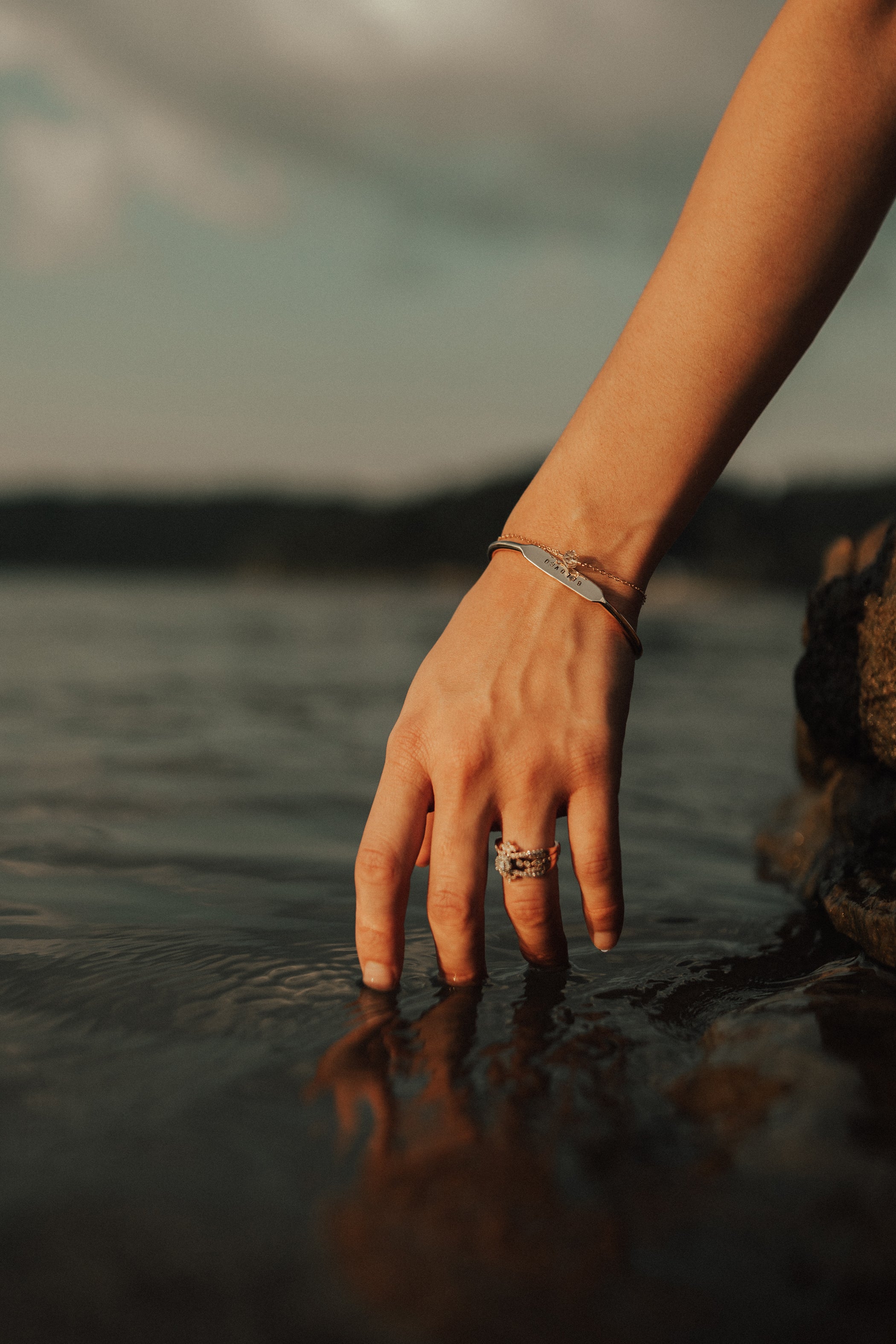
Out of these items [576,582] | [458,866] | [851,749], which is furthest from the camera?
[851,749]

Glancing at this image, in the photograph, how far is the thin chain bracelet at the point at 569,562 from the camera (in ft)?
4.00

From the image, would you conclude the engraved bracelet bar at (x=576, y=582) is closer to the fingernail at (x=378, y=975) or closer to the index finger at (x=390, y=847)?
the index finger at (x=390, y=847)

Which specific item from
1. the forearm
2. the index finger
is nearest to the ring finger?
the index finger

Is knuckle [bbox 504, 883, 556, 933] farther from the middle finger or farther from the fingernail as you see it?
the fingernail

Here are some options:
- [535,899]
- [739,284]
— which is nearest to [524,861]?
[535,899]

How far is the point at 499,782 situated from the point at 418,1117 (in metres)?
0.37

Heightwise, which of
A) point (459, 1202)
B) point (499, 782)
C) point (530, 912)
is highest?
point (499, 782)

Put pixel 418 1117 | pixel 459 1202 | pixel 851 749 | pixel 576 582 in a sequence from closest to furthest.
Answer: pixel 459 1202
pixel 418 1117
pixel 576 582
pixel 851 749

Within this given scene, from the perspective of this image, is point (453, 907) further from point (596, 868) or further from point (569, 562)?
point (569, 562)

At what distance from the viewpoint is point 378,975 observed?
3.88 feet

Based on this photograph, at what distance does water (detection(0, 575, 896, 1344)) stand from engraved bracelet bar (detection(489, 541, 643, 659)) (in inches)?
19.2

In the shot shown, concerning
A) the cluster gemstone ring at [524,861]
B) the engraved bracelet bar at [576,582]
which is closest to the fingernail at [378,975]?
the cluster gemstone ring at [524,861]

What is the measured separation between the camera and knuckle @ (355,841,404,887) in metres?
1.12

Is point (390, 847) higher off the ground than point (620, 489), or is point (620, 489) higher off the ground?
point (620, 489)
